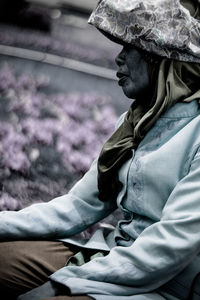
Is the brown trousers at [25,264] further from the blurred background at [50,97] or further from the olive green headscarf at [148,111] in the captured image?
the blurred background at [50,97]

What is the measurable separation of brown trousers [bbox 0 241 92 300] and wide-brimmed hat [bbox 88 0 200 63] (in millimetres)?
801

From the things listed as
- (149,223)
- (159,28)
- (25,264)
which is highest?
(159,28)

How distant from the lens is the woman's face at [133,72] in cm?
168

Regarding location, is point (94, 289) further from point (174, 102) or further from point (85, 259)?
point (174, 102)

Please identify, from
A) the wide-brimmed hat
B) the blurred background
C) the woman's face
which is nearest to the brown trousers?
the woman's face

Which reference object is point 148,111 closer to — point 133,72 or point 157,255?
point 133,72

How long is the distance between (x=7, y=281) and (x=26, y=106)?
157cm

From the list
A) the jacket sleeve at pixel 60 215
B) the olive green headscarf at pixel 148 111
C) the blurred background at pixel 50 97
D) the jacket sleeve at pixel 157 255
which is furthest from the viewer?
the blurred background at pixel 50 97

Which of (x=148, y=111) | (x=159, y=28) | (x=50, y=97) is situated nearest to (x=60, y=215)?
(x=148, y=111)

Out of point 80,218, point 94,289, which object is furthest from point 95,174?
point 94,289

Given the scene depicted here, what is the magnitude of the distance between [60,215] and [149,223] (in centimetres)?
41

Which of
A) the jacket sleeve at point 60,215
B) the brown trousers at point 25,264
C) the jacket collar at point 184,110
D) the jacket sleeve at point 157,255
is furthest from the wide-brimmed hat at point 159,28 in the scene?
the brown trousers at point 25,264

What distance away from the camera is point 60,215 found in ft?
6.10

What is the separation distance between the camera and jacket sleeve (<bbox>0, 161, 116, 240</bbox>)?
5.92ft
